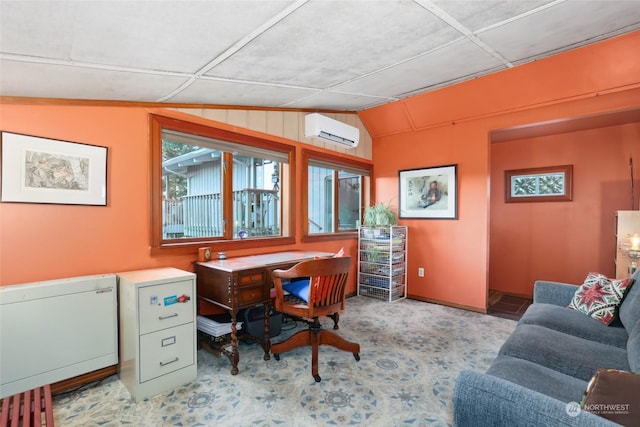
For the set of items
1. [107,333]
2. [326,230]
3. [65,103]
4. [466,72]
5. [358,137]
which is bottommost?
[107,333]

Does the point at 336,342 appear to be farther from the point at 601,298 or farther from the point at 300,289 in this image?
the point at 601,298

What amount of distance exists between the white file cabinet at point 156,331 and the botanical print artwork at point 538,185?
15.2 feet

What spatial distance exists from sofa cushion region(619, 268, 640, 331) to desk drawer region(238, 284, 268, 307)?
7.91 ft

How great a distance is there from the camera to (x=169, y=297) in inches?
82.1

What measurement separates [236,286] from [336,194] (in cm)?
246

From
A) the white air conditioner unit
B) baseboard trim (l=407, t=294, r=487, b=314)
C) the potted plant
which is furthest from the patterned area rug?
the white air conditioner unit

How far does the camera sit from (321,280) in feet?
7.45

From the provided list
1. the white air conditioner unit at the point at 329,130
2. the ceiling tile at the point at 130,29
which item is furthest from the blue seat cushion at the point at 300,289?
the white air conditioner unit at the point at 329,130

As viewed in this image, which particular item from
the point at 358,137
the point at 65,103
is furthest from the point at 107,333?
the point at 358,137

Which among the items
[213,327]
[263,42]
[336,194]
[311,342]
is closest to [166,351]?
[213,327]

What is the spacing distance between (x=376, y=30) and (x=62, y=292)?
8.39 ft

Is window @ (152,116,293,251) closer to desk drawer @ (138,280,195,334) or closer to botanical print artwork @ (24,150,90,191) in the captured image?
botanical print artwork @ (24,150,90,191)

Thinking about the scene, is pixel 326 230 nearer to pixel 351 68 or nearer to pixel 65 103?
pixel 351 68

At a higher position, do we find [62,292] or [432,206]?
[432,206]
